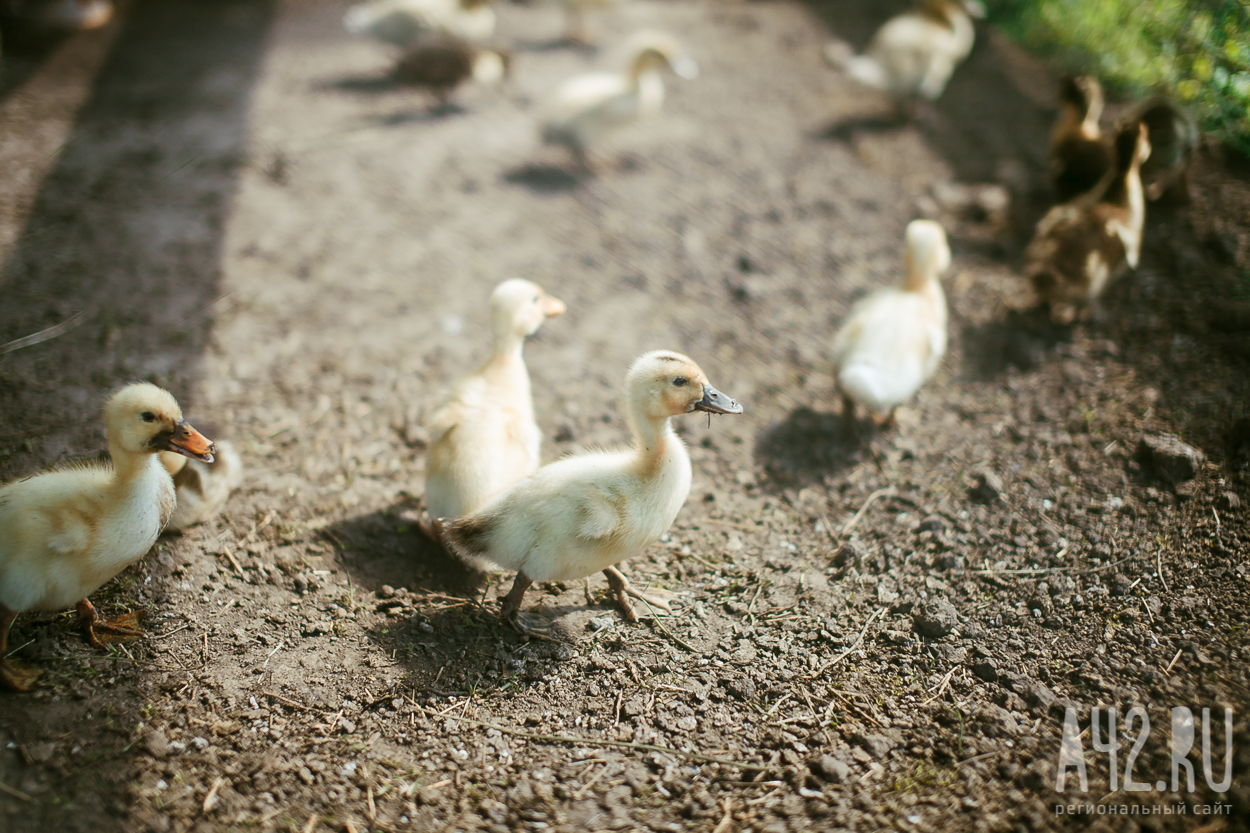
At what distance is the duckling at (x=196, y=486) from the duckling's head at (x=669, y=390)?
2.00 metres

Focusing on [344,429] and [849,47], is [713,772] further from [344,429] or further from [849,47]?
[849,47]

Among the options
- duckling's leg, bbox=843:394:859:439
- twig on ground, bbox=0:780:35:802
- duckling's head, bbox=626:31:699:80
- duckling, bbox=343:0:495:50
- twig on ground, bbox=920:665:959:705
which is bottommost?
twig on ground, bbox=920:665:959:705

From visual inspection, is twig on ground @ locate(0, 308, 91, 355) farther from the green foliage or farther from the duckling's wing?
the green foliage

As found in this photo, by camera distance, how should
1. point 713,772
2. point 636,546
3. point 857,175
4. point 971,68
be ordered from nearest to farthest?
point 713,772, point 636,546, point 857,175, point 971,68

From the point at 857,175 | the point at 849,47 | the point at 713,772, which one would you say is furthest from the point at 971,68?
the point at 713,772

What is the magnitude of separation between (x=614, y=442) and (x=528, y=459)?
0.89 meters

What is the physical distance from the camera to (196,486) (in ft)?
11.8

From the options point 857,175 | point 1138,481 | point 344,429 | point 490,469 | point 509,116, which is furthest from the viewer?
point 509,116

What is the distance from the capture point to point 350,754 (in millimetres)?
2838

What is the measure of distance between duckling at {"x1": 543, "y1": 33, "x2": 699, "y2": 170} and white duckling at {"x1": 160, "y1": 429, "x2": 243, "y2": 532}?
4.59 m

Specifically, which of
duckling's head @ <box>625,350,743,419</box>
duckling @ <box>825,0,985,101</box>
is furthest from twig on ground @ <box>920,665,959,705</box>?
duckling @ <box>825,0,985,101</box>

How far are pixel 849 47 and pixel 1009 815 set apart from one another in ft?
30.3

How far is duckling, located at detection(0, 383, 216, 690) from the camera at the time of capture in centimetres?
273

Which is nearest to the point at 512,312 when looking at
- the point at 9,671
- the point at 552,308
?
the point at 552,308
